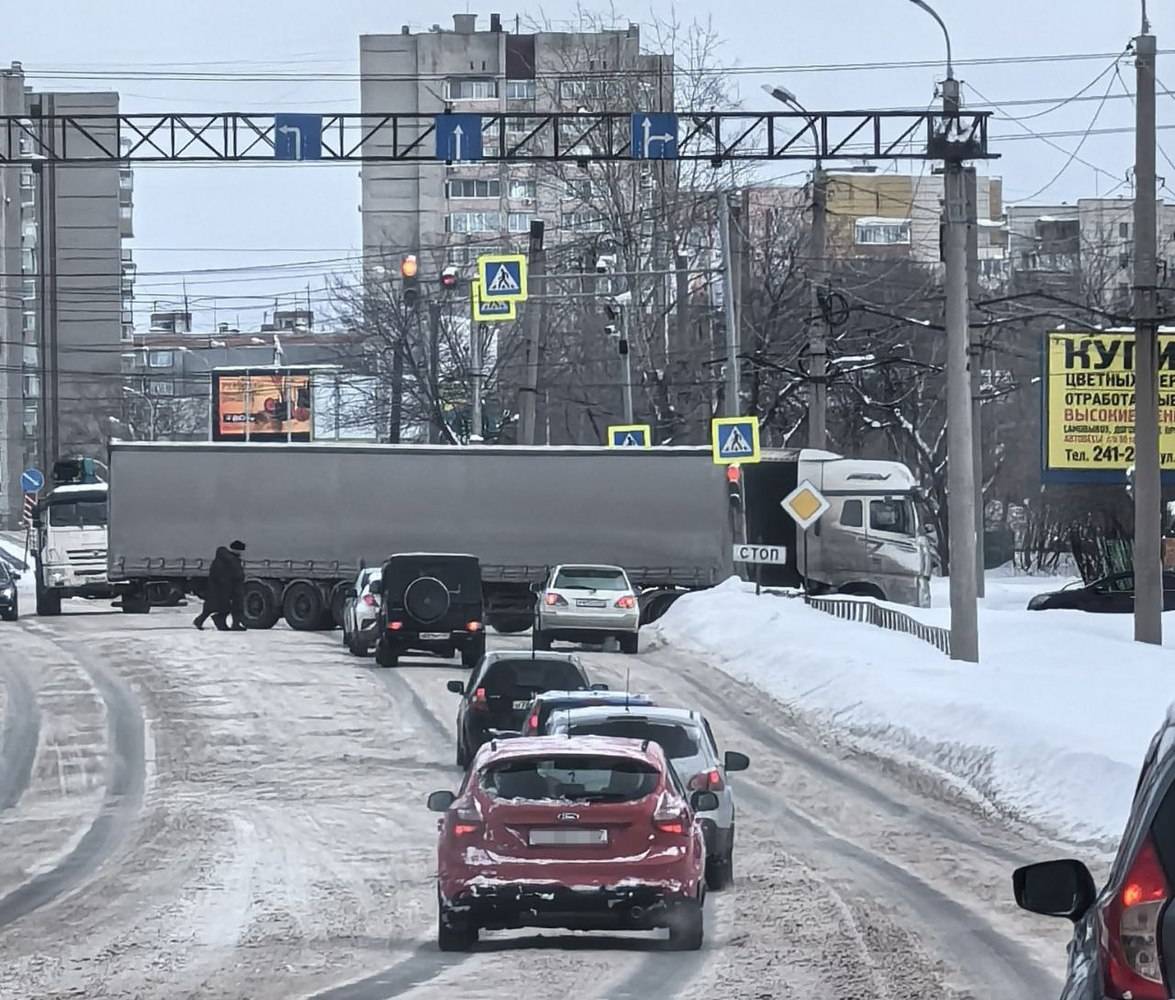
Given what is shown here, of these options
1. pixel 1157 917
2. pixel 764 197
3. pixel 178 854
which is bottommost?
pixel 178 854

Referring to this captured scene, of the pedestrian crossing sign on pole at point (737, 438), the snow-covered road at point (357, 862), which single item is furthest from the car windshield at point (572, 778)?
the pedestrian crossing sign on pole at point (737, 438)

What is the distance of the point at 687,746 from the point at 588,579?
77.1ft

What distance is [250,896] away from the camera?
15.0m

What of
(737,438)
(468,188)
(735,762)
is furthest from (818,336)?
(468,188)

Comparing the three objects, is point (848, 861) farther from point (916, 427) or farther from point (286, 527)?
point (916, 427)

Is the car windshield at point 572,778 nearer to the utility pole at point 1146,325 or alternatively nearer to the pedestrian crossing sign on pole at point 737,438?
the utility pole at point 1146,325

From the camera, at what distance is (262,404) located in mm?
89375

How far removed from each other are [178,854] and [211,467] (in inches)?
1134

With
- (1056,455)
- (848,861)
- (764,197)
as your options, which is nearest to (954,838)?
(848,861)

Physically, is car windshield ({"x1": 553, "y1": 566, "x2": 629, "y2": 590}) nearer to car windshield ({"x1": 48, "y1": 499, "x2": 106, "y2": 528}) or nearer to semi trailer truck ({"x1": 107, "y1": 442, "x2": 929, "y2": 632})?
semi trailer truck ({"x1": 107, "y1": 442, "x2": 929, "y2": 632})

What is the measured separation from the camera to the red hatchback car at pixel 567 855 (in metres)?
12.2

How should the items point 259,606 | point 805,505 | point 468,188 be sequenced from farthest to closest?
1. point 468,188
2. point 259,606
3. point 805,505

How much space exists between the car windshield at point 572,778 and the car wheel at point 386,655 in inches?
875

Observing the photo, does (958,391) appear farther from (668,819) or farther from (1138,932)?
(1138,932)
